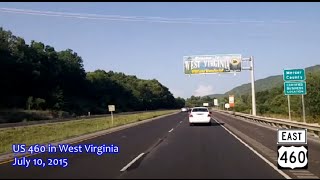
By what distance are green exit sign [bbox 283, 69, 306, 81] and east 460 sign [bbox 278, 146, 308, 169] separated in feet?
82.0

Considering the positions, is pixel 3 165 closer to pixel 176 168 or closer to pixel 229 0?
pixel 176 168

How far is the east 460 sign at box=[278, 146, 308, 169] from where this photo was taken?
37.6 feet

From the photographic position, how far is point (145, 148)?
20344mm

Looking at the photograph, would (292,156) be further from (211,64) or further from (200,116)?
(211,64)

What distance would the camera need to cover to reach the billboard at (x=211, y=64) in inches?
2315

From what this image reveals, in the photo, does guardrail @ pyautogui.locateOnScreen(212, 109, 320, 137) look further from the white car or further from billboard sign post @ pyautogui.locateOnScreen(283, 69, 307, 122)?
the white car

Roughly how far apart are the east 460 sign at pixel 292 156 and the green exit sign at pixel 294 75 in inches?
984

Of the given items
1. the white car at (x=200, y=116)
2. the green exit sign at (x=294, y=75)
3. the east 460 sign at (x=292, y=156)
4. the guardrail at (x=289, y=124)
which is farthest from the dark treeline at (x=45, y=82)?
the east 460 sign at (x=292, y=156)

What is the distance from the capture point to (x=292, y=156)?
1162 centimetres

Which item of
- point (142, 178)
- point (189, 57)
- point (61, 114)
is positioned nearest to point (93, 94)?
point (61, 114)

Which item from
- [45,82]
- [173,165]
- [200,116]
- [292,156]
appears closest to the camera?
[292,156]

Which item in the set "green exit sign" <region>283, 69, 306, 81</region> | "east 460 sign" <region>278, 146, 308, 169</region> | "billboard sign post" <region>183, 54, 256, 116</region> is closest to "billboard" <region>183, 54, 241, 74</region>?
"billboard sign post" <region>183, 54, 256, 116</region>

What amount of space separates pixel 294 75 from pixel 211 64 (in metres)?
24.0

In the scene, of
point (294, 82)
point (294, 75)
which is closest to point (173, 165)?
point (294, 82)
